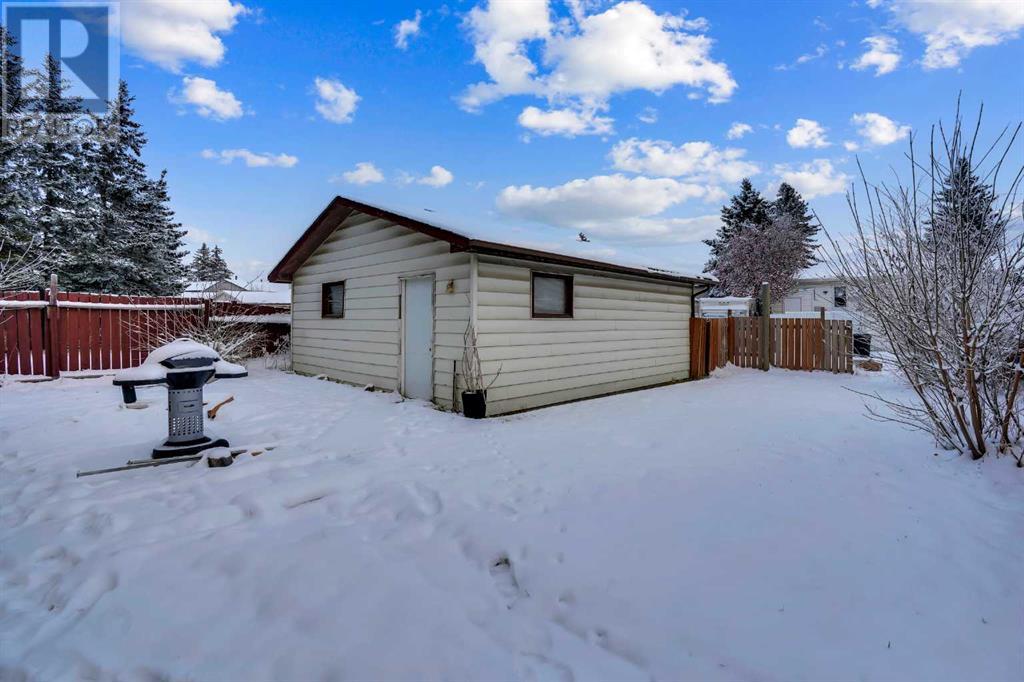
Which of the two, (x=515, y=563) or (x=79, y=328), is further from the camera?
(x=79, y=328)

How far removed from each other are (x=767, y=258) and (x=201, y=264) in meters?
49.9

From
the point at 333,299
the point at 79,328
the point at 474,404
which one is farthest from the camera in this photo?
the point at 333,299

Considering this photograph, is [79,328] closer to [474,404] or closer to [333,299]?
[333,299]

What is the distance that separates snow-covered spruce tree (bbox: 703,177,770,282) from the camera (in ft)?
105

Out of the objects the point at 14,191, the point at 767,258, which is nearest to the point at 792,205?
the point at 767,258

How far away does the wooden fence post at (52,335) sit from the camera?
8586 millimetres

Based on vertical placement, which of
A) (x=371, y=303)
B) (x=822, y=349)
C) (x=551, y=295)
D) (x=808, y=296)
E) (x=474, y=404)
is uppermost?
(x=808, y=296)

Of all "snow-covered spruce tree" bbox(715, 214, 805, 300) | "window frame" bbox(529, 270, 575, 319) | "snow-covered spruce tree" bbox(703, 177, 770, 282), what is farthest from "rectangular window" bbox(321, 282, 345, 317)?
"snow-covered spruce tree" bbox(703, 177, 770, 282)

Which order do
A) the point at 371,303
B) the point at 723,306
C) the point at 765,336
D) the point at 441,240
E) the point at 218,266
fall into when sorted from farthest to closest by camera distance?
the point at 218,266 → the point at 723,306 → the point at 765,336 → the point at 371,303 → the point at 441,240

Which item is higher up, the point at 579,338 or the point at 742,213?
the point at 742,213

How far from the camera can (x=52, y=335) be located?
28.3ft

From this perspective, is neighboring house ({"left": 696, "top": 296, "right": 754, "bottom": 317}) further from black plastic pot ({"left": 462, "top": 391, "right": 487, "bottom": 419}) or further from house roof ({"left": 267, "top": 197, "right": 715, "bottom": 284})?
black plastic pot ({"left": 462, "top": 391, "right": 487, "bottom": 419})

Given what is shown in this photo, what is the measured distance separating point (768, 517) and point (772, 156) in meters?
10.6

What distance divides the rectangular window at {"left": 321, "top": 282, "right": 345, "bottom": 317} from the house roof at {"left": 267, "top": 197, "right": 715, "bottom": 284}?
1.01 meters
